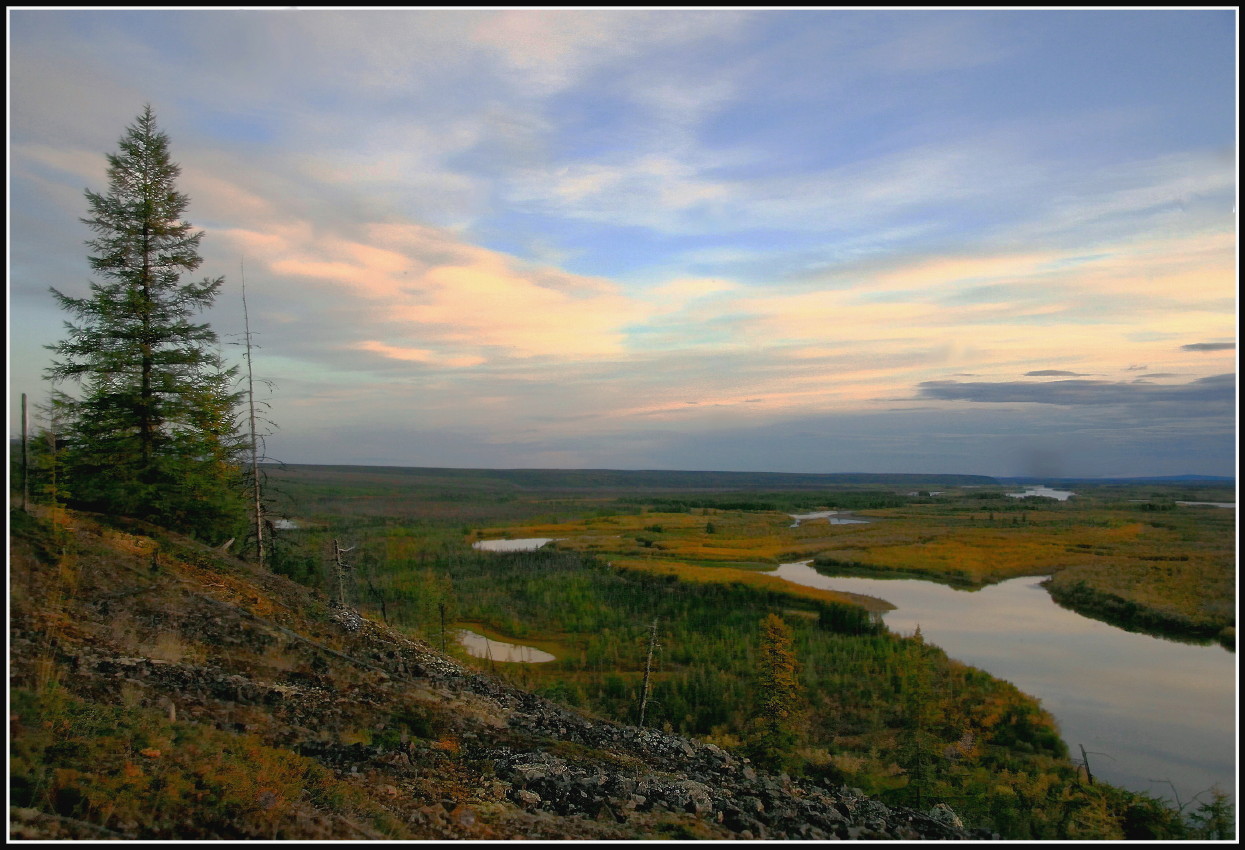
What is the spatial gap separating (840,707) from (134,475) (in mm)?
18811

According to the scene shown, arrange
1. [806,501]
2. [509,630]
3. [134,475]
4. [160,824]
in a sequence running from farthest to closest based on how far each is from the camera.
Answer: [806,501], [509,630], [134,475], [160,824]

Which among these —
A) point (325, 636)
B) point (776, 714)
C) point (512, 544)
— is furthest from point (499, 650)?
point (512, 544)

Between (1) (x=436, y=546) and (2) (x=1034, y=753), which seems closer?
(2) (x=1034, y=753)

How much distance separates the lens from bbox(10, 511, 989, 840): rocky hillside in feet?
17.9

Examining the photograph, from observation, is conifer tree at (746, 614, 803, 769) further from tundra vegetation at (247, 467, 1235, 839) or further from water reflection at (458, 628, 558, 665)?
water reflection at (458, 628, 558, 665)

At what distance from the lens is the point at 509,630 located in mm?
30828

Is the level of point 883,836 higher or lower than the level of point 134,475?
lower

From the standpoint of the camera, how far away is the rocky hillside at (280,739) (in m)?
5.45

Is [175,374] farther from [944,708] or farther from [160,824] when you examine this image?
[944,708]

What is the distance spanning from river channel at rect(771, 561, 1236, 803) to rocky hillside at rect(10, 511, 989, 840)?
831cm

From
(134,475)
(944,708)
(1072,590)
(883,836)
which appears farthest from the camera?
(1072,590)

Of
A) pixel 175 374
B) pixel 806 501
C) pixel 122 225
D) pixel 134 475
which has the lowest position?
pixel 806 501

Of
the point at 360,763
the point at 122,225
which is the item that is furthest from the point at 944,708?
the point at 122,225

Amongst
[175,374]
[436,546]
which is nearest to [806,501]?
[436,546]
